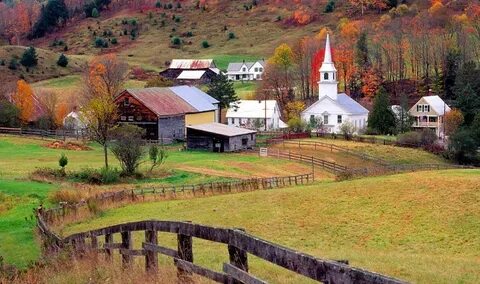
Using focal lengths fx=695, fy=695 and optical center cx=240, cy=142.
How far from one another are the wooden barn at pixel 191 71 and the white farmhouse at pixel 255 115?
116 feet

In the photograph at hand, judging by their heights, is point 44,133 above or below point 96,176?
above

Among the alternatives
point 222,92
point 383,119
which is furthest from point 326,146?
point 222,92

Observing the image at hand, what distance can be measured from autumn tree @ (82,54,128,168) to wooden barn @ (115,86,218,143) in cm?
198

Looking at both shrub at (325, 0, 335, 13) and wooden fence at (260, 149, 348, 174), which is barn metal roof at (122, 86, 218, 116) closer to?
wooden fence at (260, 149, 348, 174)

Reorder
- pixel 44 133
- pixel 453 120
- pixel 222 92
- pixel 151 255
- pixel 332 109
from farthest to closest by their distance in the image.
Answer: pixel 222 92 < pixel 332 109 < pixel 453 120 < pixel 44 133 < pixel 151 255

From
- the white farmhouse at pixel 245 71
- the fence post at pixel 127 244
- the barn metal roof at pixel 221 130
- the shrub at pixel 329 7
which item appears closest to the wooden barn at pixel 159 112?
the barn metal roof at pixel 221 130

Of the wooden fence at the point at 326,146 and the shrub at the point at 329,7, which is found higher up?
the shrub at the point at 329,7

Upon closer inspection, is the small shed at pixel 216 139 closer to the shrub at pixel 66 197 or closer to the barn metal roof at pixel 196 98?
the barn metal roof at pixel 196 98

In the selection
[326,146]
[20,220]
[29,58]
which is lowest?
[20,220]

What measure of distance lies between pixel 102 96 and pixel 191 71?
57693mm

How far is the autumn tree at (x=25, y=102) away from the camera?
7719 cm

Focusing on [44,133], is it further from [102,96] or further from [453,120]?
[453,120]

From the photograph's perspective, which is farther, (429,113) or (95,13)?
(95,13)

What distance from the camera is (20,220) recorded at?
25.8 m
